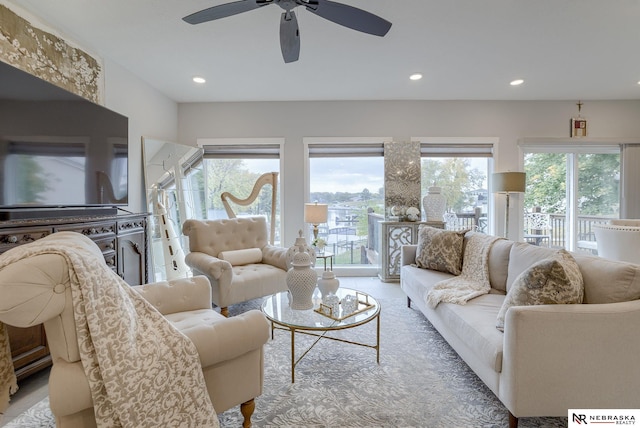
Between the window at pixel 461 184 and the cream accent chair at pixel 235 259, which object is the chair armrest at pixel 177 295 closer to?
the cream accent chair at pixel 235 259

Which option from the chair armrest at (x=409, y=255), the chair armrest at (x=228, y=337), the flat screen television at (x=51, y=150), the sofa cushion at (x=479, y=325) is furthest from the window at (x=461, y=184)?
the flat screen television at (x=51, y=150)

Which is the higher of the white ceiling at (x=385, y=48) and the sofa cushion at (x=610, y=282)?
the white ceiling at (x=385, y=48)

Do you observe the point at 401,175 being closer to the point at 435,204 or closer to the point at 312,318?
the point at 435,204

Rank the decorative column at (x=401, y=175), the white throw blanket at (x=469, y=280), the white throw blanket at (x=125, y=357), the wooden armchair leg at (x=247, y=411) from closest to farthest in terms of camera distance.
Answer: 1. the white throw blanket at (x=125, y=357)
2. the wooden armchair leg at (x=247, y=411)
3. the white throw blanket at (x=469, y=280)
4. the decorative column at (x=401, y=175)

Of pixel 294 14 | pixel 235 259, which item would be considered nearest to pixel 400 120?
pixel 294 14

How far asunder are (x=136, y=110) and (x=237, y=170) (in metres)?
1.46

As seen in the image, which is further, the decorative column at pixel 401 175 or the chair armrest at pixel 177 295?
the decorative column at pixel 401 175

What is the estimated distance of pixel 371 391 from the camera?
1.75m

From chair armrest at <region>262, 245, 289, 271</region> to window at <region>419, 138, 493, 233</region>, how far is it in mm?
2506

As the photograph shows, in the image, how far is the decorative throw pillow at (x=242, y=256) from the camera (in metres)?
3.07

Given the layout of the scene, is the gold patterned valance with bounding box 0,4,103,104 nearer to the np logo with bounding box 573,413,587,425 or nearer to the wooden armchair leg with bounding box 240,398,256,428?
the wooden armchair leg with bounding box 240,398,256,428

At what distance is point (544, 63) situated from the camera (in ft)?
10.1

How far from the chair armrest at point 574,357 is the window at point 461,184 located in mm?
3146

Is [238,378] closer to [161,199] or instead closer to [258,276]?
[258,276]
